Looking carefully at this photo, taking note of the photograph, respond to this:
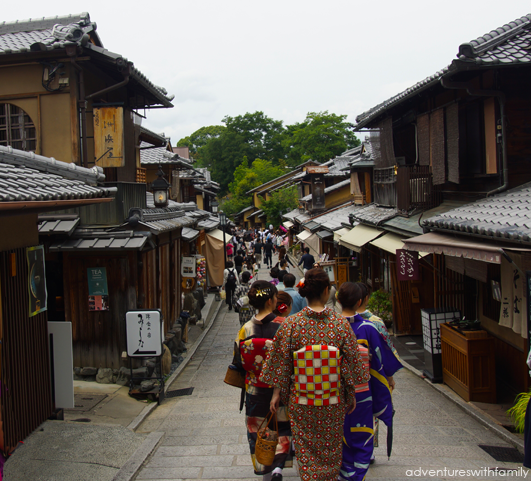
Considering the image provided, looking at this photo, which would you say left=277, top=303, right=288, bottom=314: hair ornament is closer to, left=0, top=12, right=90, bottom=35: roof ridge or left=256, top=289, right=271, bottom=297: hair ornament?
left=256, top=289, right=271, bottom=297: hair ornament

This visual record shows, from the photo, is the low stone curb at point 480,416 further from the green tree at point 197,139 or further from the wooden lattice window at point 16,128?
the green tree at point 197,139

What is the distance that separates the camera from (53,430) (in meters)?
6.92

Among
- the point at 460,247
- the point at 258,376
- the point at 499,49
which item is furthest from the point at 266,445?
the point at 499,49

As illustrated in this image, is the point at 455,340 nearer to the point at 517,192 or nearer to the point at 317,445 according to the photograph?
the point at 517,192

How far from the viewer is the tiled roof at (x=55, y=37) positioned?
1007cm

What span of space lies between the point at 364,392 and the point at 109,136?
8.53 m

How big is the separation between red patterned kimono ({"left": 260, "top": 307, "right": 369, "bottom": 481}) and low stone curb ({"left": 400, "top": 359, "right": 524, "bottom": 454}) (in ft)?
11.6

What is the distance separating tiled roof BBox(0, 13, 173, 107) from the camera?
10.1 metres

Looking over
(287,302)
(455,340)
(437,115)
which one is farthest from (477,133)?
(287,302)

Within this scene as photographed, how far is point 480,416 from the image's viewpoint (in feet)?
24.3

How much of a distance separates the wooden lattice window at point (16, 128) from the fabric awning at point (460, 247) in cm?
858

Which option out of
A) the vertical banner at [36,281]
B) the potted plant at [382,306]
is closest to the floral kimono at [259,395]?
the vertical banner at [36,281]

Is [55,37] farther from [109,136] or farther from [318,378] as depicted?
[318,378]

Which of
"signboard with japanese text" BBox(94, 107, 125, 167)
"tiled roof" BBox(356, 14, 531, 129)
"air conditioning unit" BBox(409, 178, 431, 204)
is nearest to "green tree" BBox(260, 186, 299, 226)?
→ "air conditioning unit" BBox(409, 178, 431, 204)
